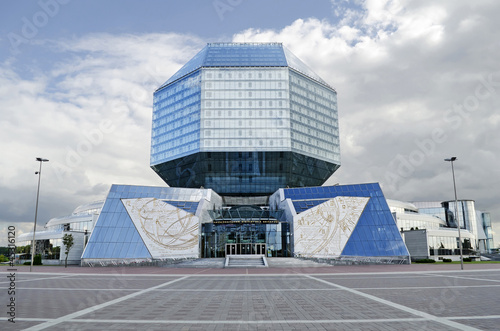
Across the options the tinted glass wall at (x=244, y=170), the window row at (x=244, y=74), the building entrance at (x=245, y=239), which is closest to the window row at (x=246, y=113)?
the window row at (x=244, y=74)

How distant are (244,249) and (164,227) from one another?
13370mm

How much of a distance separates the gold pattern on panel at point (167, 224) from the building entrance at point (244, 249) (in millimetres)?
6678

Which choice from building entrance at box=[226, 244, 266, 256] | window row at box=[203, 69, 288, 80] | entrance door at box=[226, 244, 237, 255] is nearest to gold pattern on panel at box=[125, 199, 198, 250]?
entrance door at box=[226, 244, 237, 255]

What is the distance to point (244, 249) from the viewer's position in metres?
59.7

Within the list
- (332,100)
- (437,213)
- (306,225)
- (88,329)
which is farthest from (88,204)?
(437,213)

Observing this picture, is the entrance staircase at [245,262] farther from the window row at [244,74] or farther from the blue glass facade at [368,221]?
the window row at [244,74]

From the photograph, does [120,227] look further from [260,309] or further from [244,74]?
[244,74]

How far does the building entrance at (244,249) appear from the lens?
59.4 meters

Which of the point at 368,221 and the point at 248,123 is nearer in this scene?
the point at 368,221

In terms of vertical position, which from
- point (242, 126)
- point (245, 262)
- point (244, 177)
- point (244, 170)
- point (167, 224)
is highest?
point (242, 126)

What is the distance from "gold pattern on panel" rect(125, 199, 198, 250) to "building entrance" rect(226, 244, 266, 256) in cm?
668

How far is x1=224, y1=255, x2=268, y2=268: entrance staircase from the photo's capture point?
4669 centimetres

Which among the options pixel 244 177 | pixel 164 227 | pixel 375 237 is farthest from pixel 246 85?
pixel 375 237

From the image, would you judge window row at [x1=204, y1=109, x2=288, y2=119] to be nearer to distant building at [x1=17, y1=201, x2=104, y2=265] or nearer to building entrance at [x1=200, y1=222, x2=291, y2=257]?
distant building at [x1=17, y1=201, x2=104, y2=265]
